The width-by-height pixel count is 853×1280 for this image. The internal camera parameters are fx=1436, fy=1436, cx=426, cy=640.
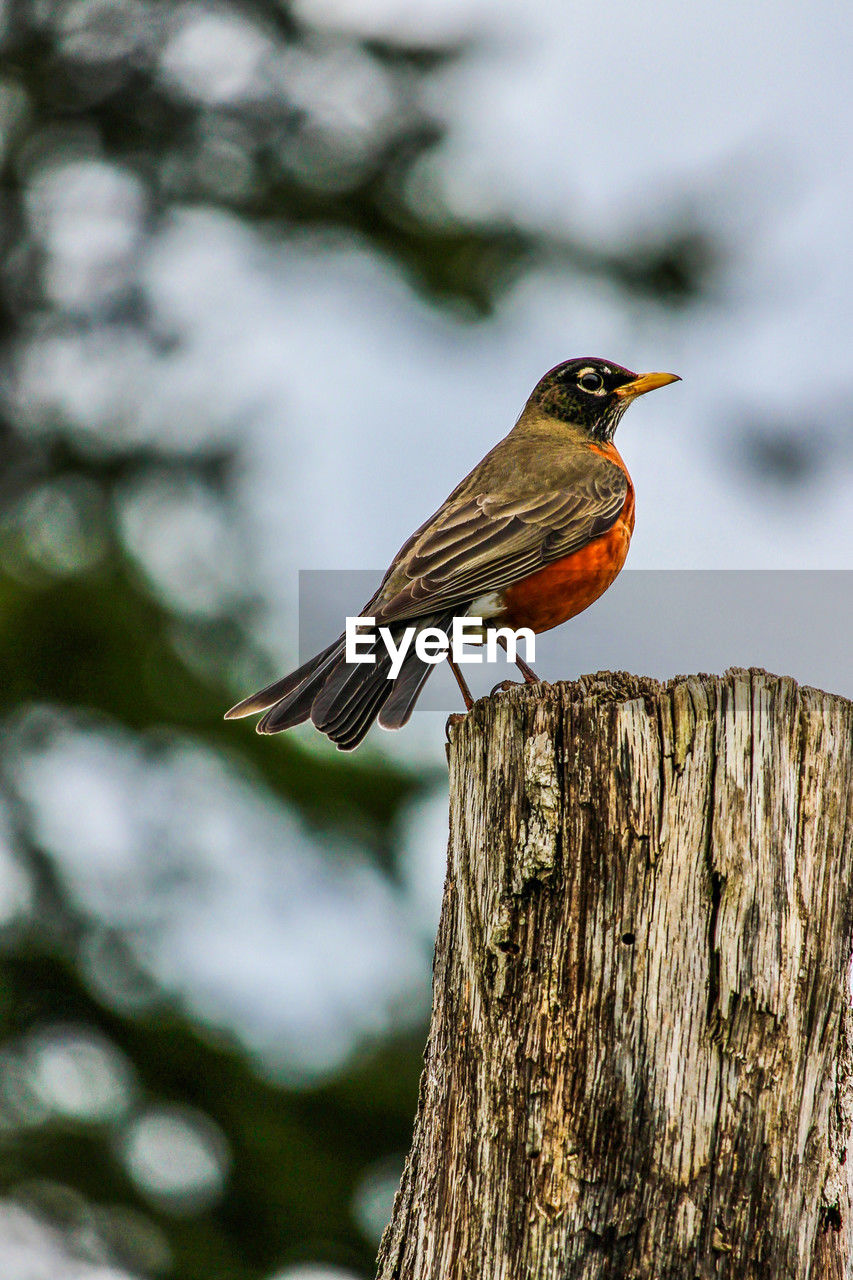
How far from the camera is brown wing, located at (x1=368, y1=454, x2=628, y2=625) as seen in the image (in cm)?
468

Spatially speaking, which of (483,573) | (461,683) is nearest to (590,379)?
(483,573)

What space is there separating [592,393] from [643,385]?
0.99ft

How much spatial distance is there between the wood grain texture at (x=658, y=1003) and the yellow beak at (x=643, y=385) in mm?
3545

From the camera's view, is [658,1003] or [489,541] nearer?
[658,1003]

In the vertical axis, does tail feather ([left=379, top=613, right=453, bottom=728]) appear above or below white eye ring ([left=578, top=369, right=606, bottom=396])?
below

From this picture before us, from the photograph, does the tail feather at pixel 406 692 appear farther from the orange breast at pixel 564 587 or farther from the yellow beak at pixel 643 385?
the yellow beak at pixel 643 385

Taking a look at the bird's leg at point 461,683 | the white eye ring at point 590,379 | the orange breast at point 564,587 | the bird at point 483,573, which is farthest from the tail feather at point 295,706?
the white eye ring at point 590,379

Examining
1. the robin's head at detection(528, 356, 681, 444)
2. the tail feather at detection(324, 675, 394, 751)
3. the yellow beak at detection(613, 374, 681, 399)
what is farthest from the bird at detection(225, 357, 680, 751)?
the robin's head at detection(528, 356, 681, 444)

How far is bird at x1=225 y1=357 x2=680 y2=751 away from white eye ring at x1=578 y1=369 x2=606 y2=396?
2.52 feet

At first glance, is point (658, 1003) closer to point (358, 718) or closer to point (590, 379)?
point (358, 718)

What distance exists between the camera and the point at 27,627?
8797 millimetres

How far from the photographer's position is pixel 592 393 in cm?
655

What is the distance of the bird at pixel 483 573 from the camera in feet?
14.8

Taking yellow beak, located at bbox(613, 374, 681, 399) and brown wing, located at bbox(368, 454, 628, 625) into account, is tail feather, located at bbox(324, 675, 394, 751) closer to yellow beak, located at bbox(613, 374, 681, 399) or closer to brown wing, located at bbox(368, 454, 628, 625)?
brown wing, located at bbox(368, 454, 628, 625)
